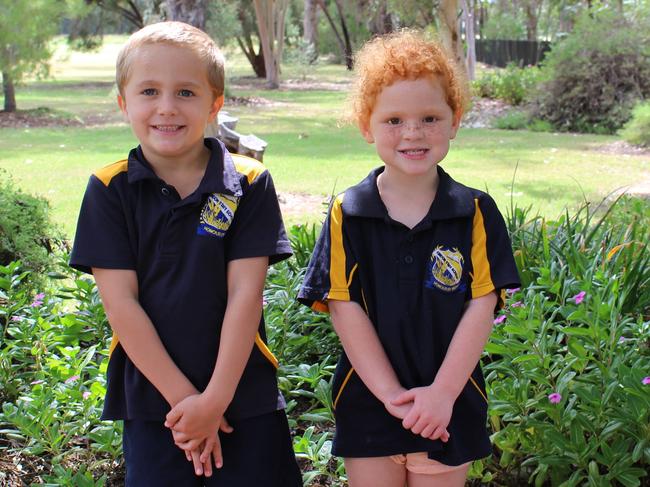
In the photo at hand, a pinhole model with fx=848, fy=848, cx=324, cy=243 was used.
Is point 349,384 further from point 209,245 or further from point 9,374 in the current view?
point 9,374

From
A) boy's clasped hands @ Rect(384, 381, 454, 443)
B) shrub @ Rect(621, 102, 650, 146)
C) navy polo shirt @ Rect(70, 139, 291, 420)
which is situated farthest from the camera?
shrub @ Rect(621, 102, 650, 146)

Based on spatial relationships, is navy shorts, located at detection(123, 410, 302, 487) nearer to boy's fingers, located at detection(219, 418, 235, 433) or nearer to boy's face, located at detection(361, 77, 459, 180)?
boy's fingers, located at detection(219, 418, 235, 433)

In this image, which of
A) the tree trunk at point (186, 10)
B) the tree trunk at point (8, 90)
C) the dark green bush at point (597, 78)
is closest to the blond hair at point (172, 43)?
the tree trunk at point (186, 10)

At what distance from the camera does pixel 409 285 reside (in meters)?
2.08

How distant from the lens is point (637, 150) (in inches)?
479

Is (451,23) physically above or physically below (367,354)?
above

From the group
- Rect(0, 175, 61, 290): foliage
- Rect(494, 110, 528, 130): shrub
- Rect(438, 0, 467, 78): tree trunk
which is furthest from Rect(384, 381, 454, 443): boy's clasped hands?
Rect(438, 0, 467, 78): tree trunk

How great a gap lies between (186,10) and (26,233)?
31.7 feet

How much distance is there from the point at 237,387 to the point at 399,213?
604 millimetres

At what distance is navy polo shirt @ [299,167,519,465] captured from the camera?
2.09m

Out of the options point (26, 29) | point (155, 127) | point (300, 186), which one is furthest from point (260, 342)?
point (26, 29)

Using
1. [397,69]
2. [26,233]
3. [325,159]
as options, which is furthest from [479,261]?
[325,159]

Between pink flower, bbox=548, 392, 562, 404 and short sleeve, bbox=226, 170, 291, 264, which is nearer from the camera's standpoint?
short sleeve, bbox=226, 170, 291, 264

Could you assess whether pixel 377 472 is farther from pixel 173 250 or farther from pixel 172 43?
pixel 172 43
